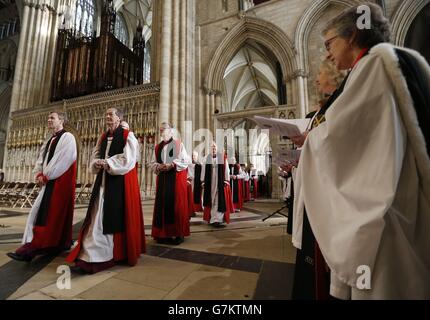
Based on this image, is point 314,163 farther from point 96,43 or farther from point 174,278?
point 96,43

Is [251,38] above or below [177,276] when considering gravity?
above

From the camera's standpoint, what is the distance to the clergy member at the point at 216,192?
432cm

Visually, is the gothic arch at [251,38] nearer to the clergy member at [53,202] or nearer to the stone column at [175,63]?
the stone column at [175,63]

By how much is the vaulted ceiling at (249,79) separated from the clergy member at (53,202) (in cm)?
1290

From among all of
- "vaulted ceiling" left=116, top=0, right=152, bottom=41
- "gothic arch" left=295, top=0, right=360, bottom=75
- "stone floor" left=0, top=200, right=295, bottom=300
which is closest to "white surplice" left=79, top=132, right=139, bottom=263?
"stone floor" left=0, top=200, right=295, bottom=300

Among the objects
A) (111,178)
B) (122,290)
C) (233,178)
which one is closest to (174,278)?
(122,290)

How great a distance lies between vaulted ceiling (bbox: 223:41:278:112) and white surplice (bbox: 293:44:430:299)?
13.9m

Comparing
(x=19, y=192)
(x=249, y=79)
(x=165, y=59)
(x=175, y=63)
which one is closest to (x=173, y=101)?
(x=175, y=63)

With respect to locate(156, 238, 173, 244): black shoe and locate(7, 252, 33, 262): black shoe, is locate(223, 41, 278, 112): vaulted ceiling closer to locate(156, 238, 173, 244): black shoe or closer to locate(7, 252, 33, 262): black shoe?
locate(156, 238, 173, 244): black shoe

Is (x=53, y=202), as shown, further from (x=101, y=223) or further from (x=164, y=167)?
(x=164, y=167)

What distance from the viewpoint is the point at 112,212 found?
2127mm

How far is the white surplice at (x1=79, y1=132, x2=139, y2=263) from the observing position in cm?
197

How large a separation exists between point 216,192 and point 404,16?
Result: 9128 mm
